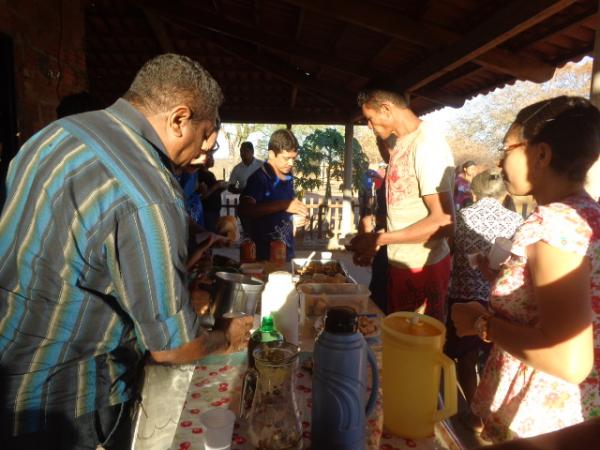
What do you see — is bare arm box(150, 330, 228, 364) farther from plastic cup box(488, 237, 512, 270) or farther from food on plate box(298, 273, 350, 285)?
plastic cup box(488, 237, 512, 270)

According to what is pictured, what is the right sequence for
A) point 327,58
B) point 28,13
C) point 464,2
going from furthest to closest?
point 327,58 → point 28,13 → point 464,2

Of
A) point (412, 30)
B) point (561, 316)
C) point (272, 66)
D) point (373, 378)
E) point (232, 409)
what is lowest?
point (232, 409)

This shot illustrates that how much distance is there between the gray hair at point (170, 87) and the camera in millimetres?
1346

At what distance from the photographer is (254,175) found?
3.86 metres

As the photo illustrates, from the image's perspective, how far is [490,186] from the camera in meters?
3.16

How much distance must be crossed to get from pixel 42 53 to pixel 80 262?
361 cm

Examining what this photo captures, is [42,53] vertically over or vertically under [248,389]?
over

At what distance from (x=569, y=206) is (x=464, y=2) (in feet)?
9.04

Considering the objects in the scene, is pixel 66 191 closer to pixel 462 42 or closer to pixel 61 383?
pixel 61 383

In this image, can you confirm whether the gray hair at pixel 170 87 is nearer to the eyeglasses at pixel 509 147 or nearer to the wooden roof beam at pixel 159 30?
the eyeglasses at pixel 509 147

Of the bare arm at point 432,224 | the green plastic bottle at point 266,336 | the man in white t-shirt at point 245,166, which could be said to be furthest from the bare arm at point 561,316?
the man in white t-shirt at point 245,166

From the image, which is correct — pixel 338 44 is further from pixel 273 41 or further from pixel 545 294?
pixel 545 294

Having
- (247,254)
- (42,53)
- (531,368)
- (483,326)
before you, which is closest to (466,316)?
(483,326)

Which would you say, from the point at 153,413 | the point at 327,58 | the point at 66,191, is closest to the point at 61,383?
the point at 153,413
